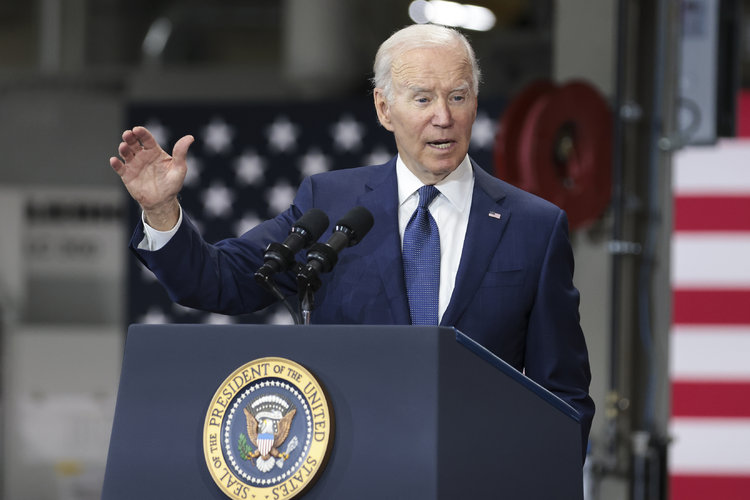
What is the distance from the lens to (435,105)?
1.81 metres

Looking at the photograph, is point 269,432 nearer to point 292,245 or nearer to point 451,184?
point 292,245

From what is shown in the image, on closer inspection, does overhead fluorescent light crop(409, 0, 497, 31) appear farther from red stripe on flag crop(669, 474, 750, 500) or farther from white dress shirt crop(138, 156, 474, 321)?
white dress shirt crop(138, 156, 474, 321)

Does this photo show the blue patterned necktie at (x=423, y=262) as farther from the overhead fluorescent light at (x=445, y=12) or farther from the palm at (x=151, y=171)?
the overhead fluorescent light at (x=445, y=12)

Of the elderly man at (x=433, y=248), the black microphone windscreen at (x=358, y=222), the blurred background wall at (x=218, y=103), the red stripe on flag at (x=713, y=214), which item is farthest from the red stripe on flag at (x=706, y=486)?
the black microphone windscreen at (x=358, y=222)

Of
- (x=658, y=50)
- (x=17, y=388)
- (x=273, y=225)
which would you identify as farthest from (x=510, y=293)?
(x=17, y=388)

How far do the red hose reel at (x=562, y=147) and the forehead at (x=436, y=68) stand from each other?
10.0ft

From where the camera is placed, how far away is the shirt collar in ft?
6.23

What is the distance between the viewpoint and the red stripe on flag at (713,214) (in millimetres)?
6133

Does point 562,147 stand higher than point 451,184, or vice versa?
point 562,147

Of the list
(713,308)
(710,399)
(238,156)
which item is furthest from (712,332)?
(238,156)

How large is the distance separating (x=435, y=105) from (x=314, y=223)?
25 centimetres

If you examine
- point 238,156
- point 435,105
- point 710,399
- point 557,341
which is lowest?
point 710,399

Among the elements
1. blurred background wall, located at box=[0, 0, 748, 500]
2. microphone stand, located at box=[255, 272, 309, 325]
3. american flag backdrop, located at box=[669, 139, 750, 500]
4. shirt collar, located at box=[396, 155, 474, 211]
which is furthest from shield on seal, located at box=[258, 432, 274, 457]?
american flag backdrop, located at box=[669, 139, 750, 500]

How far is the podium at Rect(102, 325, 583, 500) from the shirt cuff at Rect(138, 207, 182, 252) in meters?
0.20
